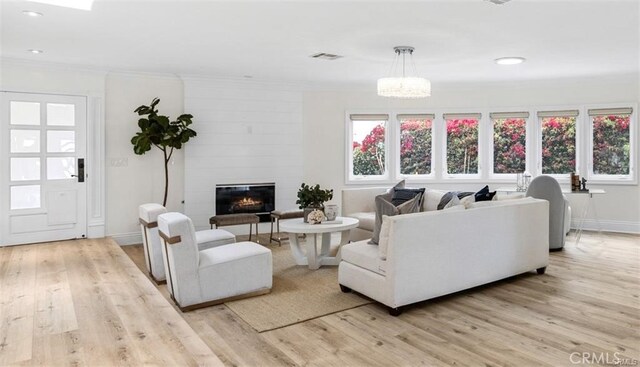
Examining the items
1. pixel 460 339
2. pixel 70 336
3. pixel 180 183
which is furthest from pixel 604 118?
pixel 70 336

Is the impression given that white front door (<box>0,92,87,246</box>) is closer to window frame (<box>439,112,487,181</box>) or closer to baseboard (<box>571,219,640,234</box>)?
window frame (<box>439,112,487,181</box>)

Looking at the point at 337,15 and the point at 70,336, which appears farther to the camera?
the point at 337,15

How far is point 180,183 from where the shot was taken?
658cm

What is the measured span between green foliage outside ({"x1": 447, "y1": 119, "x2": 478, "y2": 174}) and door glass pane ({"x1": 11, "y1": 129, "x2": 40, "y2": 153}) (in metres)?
6.21

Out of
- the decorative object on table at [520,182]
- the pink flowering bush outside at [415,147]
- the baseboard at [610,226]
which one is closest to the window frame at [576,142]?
the decorative object on table at [520,182]

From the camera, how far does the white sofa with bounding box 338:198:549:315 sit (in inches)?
133

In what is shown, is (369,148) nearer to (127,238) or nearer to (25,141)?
(127,238)

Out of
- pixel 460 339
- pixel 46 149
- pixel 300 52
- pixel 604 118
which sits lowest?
pixel 460 339

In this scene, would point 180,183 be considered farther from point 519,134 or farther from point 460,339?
point 519,134

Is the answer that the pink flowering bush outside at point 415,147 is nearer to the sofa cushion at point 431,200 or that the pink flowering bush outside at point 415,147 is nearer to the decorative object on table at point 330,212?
the sofa cushion at point 431,200

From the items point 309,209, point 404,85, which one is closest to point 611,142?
point 404,85

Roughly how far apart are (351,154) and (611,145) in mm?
4121

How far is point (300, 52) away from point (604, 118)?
516cm

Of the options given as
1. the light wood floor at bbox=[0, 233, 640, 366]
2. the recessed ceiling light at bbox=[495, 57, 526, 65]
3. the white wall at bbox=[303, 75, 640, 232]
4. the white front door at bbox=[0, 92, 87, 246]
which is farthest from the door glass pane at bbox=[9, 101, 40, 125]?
the recessed ceiling light at bbox=[495, 57, 526, 65]
